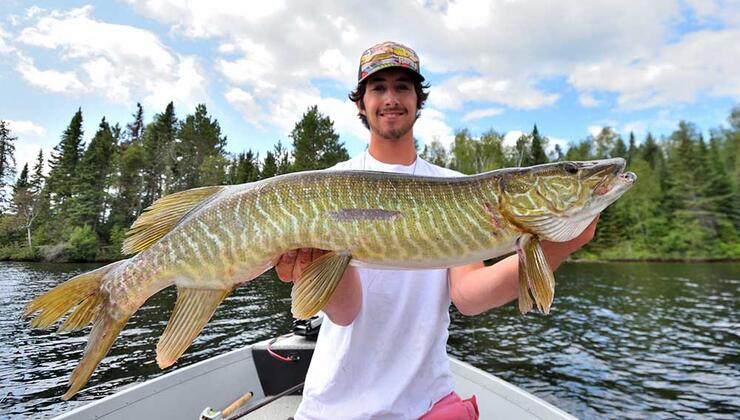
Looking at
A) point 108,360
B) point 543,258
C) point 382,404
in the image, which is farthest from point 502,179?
point 108,360

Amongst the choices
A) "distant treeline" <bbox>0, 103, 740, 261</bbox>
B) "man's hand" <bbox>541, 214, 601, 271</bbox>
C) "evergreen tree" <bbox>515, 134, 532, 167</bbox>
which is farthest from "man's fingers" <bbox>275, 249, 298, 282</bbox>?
"evergreen tree" <bbox>515, 134, 532, 167</bbox>

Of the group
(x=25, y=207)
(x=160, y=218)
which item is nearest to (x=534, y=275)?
(x=160, y=218)

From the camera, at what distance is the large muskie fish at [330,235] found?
5.68 feet

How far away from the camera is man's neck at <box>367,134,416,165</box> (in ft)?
7.74

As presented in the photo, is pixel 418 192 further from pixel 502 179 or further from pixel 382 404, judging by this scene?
pixel 382 404

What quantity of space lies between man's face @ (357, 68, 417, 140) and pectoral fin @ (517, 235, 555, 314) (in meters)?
0.90

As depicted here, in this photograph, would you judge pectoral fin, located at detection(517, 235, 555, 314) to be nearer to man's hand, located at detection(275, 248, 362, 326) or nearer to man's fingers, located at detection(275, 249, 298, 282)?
man's hand, located at detection(275, 248, 362, 326)

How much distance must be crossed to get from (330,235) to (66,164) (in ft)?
160

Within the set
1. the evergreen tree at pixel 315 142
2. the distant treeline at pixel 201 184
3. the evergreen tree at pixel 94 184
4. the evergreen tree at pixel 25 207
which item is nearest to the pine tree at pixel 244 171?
the distant treeline at pixel 201 184

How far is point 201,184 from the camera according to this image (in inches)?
1582

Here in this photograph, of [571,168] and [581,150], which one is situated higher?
[581,150]

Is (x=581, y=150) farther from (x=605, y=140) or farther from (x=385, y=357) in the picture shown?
(x=385, y=357)

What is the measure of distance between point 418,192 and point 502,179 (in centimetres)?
40

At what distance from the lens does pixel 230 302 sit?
15633 mm
